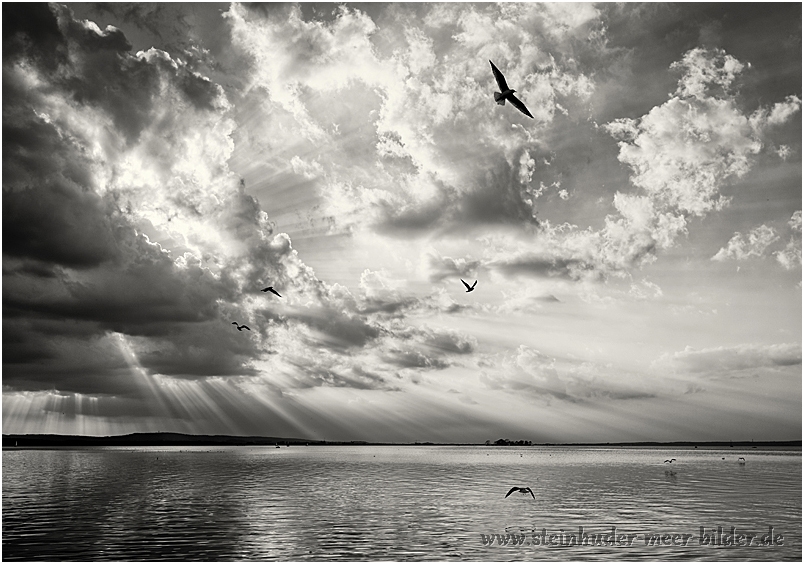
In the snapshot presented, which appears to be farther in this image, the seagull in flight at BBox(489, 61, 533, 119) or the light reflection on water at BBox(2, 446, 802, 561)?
the light reflection on water at BBox(2, 446, 802, 561)

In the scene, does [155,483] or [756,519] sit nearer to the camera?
[756,519]

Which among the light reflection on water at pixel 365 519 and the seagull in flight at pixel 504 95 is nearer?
the seagull in flight at pixel 504 95

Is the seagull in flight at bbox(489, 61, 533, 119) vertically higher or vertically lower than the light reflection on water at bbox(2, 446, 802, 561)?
higher

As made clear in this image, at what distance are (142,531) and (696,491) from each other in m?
58.8

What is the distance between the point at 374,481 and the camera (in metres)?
82.2

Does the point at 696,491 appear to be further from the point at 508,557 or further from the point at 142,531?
the point at 142,531

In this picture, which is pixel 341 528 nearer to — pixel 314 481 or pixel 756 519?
pixel 756 519

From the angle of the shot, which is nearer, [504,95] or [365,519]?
[504,95]

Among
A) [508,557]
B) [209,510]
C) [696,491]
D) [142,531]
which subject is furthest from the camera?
[696,491]

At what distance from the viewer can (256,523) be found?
43.8m

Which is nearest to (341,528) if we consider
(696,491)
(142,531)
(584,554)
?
(142,531)

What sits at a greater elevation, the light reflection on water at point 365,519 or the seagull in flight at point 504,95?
the seagull in flight at point 504,95

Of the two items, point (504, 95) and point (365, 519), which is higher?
point (504, 95)

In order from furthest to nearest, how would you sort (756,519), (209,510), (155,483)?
(155,483) < (209,510) < (756,519)
